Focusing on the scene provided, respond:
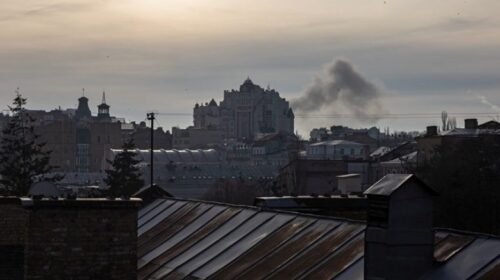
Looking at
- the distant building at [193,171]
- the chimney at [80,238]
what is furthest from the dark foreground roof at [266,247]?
the distant building at [193,171]

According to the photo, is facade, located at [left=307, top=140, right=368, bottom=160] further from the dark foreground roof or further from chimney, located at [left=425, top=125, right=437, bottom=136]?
the dark foreground roof

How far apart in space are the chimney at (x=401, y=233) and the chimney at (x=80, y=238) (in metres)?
3.83

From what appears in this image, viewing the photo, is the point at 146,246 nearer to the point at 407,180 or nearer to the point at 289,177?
the point at 407,180

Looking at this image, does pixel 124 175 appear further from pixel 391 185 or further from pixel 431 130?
pixel 391 185

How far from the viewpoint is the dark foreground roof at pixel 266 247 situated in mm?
11203

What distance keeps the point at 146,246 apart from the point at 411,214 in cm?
905

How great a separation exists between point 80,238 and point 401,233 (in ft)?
14.6

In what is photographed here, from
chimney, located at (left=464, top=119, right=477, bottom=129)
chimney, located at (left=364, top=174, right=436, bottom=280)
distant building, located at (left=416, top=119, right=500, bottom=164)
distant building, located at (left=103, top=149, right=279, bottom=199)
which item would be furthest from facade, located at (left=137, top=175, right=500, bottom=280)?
distant building, located at (left=103, top=149, right=279, bottom=199)

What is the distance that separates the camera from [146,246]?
19578 mm

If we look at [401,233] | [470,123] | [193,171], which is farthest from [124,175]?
[193,171]

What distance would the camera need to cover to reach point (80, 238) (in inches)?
549

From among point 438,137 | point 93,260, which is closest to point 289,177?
point 438,137

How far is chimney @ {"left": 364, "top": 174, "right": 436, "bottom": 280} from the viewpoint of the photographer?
1107cm

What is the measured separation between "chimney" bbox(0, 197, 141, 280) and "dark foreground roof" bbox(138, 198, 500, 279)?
1.56 meters
